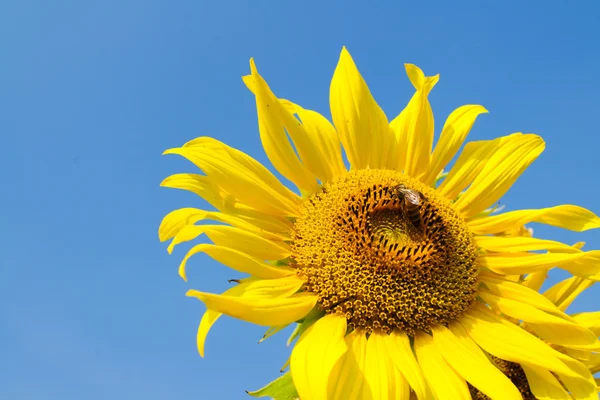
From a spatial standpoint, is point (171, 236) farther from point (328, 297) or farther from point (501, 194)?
point (501, 194)

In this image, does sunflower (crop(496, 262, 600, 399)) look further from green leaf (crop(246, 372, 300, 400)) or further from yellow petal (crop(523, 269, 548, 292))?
green leaf (crop(246, 372, 300, 400))

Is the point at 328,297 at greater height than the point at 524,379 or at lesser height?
greater

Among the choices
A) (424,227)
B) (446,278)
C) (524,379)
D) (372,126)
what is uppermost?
(372,126)

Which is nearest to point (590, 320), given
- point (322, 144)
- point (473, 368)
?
point (473, 368)

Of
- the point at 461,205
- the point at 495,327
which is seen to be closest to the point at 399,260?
the point at 495,327

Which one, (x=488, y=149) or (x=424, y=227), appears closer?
(x=424, y=227)
